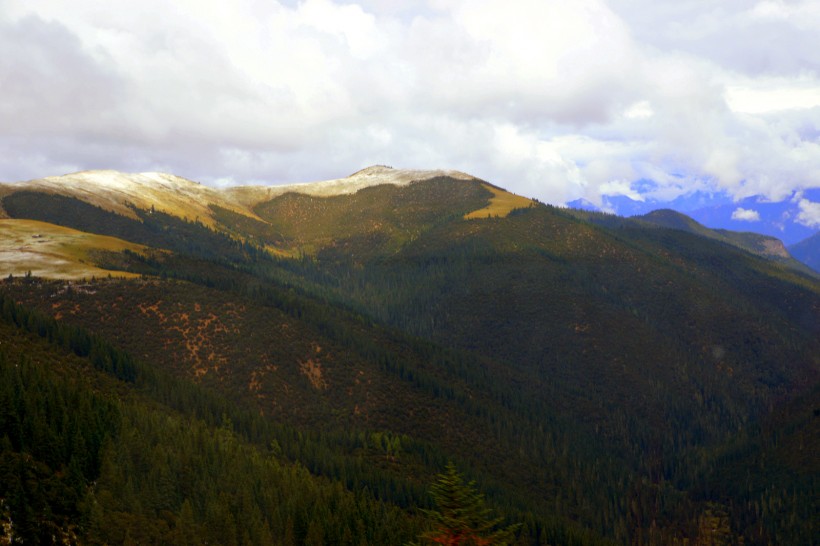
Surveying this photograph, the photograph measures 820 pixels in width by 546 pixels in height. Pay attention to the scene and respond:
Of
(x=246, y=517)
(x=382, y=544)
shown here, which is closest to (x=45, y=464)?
(x=246, y=517)

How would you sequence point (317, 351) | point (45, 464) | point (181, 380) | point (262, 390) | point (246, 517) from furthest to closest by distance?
point (317, 351) → point (262, 390) → point (181, 380) → point (246, 517) → point (45, 464)

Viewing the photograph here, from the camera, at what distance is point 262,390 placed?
6594 inches

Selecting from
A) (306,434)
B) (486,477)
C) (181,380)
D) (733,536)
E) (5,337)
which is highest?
(5,337)

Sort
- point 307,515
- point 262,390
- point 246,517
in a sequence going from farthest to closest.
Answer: point 262,390 < point 307,515 < point 246,517

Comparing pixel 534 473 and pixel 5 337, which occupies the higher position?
pixel 5 337

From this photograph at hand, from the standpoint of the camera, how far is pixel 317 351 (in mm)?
193500

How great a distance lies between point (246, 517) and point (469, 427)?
4490 inches

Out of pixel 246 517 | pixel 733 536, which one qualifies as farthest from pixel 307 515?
pixel 733 536

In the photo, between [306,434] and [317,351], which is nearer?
[306,434]

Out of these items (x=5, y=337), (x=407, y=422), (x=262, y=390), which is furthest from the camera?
(x=407, y=422)

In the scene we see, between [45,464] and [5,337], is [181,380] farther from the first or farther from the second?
[45,464]

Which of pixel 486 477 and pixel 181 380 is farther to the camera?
pixel 486 477

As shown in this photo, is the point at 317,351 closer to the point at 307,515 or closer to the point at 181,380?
the point at 181,380

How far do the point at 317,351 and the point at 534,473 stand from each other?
8182 cm
